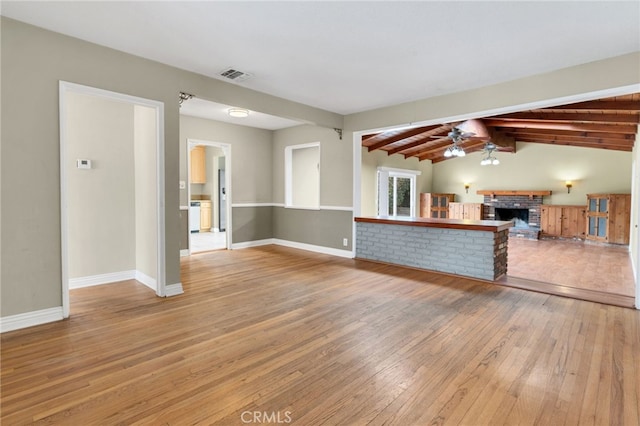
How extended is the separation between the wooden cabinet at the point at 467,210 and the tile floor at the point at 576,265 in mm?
2149

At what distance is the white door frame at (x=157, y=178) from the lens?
9.69 feet

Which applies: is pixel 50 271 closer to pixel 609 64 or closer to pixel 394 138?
pixel 609 64

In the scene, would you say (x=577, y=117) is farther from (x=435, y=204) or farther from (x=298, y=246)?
(x=298, y=246)

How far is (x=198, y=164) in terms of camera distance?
9.55m

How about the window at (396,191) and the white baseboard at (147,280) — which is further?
the window at (396,191)

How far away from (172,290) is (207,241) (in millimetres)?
4207

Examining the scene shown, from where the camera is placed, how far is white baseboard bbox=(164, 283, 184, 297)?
367 cm

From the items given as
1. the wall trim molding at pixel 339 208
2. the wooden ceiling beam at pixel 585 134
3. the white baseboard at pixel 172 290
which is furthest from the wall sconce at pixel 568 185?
the white baseboard at pixel 172 290

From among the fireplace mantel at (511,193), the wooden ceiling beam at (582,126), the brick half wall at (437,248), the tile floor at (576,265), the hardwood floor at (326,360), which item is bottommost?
the hardwood floor at (326,360)

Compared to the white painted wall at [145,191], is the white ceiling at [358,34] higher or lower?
higher

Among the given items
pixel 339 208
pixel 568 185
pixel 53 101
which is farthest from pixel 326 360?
pixel 568 185

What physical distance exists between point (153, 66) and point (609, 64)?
489 cm

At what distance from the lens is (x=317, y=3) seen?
7.90 ft

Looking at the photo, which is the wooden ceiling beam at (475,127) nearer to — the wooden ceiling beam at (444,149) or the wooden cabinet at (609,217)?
the wooden ceiling beam at (444,149)
